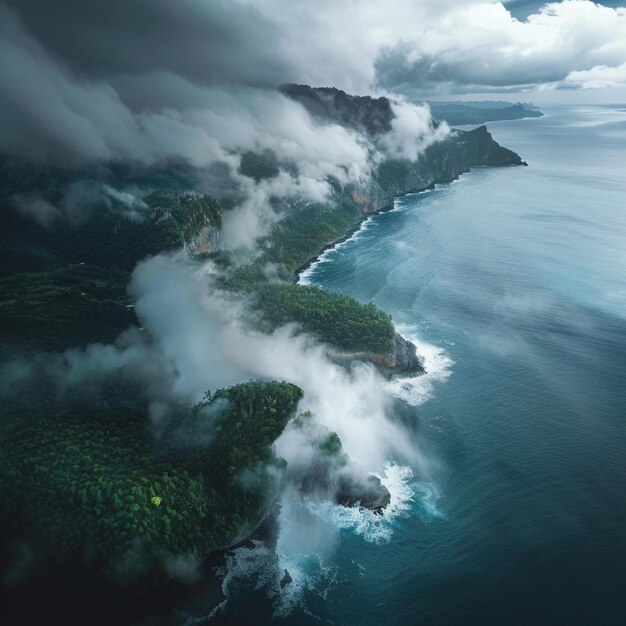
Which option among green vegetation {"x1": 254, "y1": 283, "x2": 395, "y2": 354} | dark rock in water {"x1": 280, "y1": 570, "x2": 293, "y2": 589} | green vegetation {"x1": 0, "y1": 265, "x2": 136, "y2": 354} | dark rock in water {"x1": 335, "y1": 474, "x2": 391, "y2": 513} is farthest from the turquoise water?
green vegetation {"x1": 0, "y1": 265, "x2": 136, "y2": 354}

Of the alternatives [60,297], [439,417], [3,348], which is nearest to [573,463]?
[439,417]

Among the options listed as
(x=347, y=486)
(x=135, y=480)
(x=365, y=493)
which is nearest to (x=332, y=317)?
(x=347, y=486)

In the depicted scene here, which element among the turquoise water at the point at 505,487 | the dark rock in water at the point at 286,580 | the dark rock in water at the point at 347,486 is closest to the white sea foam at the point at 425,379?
the turquoise water at the point at 505,487

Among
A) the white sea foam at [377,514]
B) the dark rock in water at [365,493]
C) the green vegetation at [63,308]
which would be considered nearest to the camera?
the white sea foam at [377,514]

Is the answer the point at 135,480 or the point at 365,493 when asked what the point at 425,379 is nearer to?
the point at 365,493

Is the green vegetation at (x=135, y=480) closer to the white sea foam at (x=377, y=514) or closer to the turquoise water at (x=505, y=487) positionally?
the white sea foam at (x=377, y=514)
